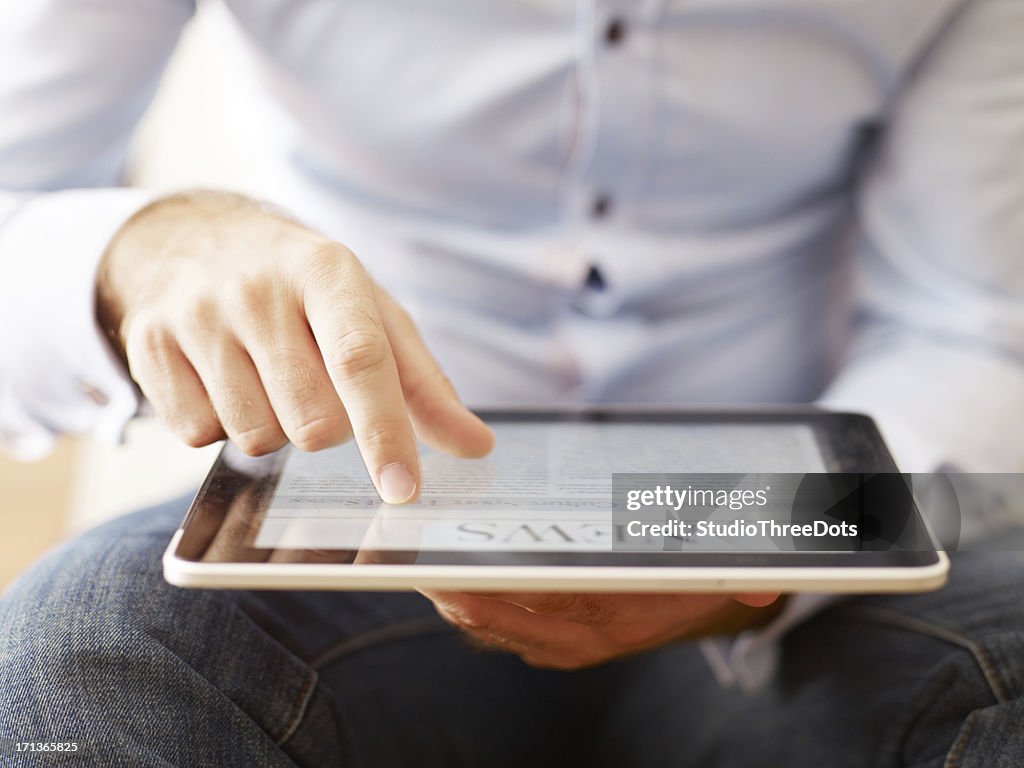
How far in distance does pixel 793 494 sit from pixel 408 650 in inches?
9.1

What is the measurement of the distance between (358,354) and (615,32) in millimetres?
267

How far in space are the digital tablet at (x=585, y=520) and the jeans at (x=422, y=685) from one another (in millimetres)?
76

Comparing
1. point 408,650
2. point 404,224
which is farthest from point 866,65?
point 408,650

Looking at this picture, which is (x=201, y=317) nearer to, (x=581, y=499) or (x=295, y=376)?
(x=295, y=376)

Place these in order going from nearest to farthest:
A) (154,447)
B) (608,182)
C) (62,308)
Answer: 1. (62,308)
2. (608,182)
3. (154,447)

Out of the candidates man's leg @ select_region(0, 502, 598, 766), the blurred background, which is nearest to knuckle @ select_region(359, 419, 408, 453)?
man's leg @ select_region(0, 502, 598, 766)

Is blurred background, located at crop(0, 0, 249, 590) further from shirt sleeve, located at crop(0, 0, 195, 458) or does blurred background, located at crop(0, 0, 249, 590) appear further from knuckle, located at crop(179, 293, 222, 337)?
knuckle, located at crop(179, 293, 222, 337)

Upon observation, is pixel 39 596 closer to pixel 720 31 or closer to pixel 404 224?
pixel 404 224

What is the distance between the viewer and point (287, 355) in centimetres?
33

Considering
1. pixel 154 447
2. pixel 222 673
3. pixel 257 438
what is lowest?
pixel 154 447

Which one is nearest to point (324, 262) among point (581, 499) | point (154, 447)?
point (581, 499)

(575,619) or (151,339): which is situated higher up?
(151,339)

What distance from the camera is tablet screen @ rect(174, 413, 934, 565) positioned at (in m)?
0.32

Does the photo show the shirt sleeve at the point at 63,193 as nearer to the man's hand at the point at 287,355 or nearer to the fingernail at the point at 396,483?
the man's hand at the point at 287,355
